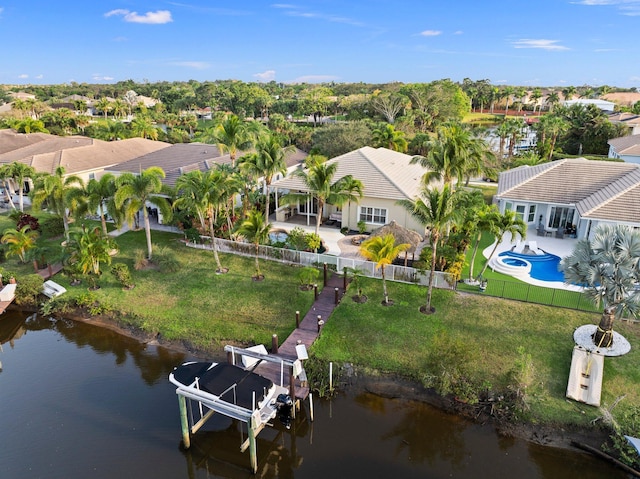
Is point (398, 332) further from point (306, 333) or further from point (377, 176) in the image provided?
point (377, 176)

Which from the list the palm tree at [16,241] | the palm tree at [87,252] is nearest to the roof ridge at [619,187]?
the palm tree at [87,252]

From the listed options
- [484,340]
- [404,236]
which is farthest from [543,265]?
[484,340]

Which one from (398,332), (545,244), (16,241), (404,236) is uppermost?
(404,236)

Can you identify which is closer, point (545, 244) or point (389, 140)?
point (545, 244)

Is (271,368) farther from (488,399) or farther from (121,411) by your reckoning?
(488,399)

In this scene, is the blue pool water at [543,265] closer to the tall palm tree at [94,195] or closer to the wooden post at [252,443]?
the wooden post at [252,443]

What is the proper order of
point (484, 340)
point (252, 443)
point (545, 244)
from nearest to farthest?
1. point (252, 443)
2. point (484, 340)
3. point (545, 244)
